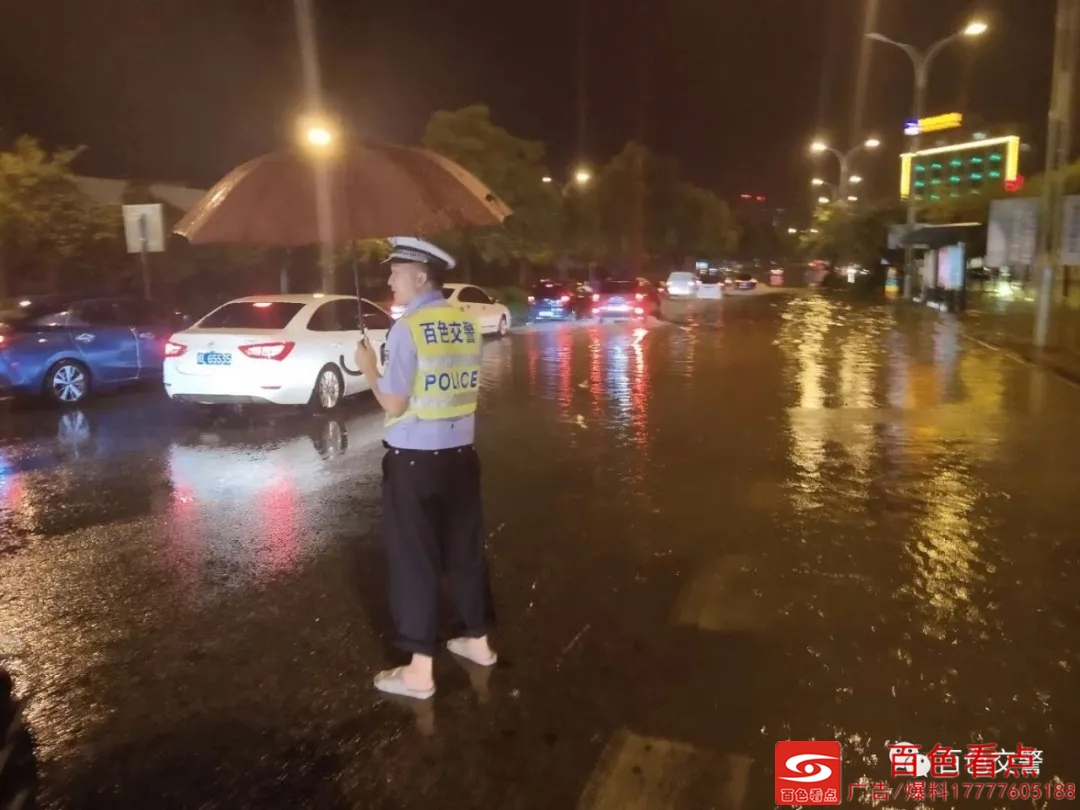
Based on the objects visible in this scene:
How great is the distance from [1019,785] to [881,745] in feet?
1.73

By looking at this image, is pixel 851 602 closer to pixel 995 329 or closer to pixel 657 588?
pixel 657 588

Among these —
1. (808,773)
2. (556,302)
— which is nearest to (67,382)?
(808,773)

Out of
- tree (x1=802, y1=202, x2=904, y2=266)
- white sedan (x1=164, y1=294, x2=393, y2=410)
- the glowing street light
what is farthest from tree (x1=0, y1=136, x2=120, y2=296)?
tree (x1=802, y1=202, x2=904, y2=266)

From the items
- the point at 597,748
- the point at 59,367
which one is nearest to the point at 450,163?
the point at 597,748

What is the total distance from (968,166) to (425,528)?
6251 cm

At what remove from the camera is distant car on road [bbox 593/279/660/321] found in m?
31.7

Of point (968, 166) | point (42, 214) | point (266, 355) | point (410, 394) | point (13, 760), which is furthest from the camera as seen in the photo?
point (968, 166)

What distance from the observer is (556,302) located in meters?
32.7

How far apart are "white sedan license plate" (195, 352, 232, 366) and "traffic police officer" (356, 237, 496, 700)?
7702 millimetres

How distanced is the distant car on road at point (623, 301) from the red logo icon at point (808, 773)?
90.7ft

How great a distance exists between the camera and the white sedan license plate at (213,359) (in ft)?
39.5

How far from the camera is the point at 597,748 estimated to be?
4352mm

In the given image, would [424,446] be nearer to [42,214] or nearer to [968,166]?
[42,214]

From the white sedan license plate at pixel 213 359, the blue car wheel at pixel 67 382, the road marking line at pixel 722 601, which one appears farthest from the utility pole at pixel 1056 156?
the blue car wheel at pixel 67 382
